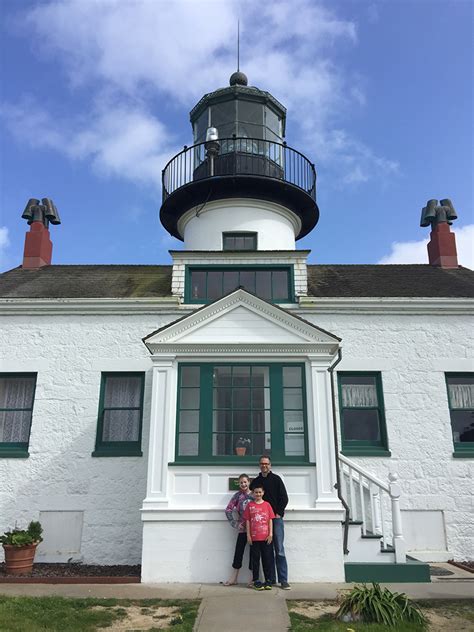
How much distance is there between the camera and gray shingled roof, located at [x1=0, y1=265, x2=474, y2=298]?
1172cm

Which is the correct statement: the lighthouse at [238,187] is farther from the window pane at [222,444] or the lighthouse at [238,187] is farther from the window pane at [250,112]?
the window pane at [222,444]

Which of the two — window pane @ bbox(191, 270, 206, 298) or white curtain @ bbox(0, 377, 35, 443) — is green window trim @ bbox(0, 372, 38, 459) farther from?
window pane @ bbox(191, 270, 206, 298)

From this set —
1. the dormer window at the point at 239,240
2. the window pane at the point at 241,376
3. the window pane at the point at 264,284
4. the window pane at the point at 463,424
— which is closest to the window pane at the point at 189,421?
the window pane at the point at 241,376

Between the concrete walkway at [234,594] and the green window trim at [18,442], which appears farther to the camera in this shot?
the green window trim at [18,442]

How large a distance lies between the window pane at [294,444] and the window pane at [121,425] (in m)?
3.36

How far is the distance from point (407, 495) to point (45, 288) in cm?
889

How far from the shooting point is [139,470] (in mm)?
10195

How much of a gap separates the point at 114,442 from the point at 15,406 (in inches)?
88.9

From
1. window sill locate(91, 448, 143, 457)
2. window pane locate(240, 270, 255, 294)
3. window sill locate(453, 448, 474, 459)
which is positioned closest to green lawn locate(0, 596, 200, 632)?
window sill locate(91, 448, 143, 457)

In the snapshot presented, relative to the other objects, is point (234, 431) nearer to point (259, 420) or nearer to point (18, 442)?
point (259, 420)

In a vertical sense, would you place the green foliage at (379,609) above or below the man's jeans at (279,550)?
below

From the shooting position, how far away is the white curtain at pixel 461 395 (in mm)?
10922

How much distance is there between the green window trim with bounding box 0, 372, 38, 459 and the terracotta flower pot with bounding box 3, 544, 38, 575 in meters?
1.94

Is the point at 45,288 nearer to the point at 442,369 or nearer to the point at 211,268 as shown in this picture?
the point at 211,268
